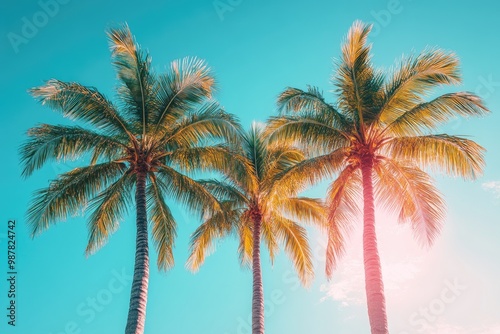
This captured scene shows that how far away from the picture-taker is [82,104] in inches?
680

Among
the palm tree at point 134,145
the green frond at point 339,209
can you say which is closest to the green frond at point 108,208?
the palm tree at point 134,145

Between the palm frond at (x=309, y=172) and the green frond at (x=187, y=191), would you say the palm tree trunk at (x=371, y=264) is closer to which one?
the palm frond at (x=309, y=172)

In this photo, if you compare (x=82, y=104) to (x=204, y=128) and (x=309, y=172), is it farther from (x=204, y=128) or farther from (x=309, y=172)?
(x=309, y=172)

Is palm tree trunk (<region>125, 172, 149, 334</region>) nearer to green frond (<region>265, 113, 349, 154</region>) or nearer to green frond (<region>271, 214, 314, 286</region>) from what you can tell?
green frond (<region>265, 113, 349, 154</region>)

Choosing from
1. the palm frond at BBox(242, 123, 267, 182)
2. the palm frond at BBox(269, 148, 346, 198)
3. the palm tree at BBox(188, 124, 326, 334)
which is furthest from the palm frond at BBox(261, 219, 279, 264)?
the palm frond at BBox(269, 148, 346, 198)

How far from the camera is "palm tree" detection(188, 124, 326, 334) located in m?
20.2

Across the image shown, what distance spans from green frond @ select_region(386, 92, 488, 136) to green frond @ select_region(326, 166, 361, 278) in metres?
2.08

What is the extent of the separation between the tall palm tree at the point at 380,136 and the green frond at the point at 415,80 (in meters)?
0.03

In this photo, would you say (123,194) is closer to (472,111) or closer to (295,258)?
(295,258)

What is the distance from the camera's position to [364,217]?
51.0 ft

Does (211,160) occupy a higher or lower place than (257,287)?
higher

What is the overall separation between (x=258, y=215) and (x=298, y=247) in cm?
279

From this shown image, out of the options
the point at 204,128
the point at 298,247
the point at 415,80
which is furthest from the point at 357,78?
the point at 298,247

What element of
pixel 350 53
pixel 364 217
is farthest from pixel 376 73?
pixel 364 217
